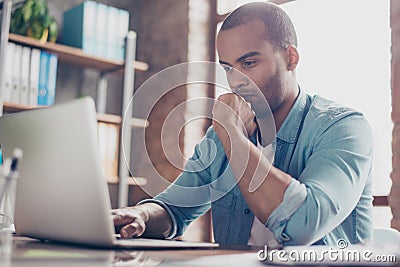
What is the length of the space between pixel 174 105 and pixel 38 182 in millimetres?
2343

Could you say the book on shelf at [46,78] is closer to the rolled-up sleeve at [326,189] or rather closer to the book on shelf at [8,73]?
the book on shelf at [8,73]

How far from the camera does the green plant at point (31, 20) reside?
9.16 feet

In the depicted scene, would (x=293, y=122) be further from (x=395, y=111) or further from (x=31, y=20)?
(x=31, y=20)

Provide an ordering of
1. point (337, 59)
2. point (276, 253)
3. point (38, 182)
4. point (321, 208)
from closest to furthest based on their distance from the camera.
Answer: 1. point (276, 253)
2. point (38, 182)
3. point (321, 208)
4. point (337, 59)

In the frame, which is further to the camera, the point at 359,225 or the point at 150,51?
the point at 150,51

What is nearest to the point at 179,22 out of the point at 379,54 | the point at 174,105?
the point at 174,105

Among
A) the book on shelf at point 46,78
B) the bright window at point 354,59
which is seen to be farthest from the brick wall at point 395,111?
the book on shelf at point 46,78

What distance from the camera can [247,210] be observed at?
150 cm

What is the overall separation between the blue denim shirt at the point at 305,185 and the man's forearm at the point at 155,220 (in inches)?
1.4

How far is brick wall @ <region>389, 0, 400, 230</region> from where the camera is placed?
2.30 metres

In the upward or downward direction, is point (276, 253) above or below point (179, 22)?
below

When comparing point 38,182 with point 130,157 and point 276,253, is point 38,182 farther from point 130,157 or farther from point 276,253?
point 130,157

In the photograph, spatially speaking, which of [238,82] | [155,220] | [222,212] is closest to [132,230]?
[155,220]

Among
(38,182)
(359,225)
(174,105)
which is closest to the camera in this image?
(38,182)
